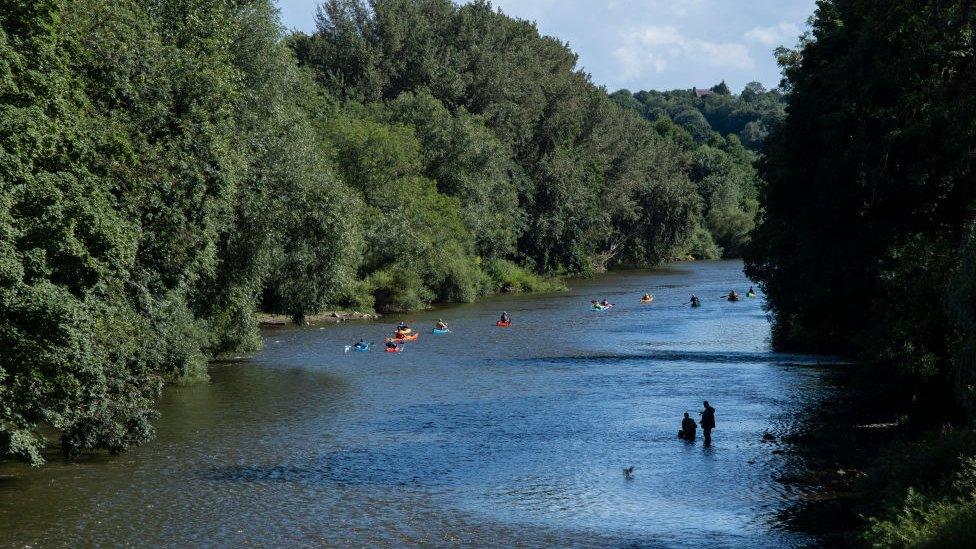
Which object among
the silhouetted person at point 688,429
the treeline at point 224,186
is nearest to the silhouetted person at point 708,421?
the silhouetted person at point 688,429

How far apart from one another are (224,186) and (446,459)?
1224cm

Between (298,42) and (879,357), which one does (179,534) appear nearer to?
(879,357)

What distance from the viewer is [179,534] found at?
80.9 ft

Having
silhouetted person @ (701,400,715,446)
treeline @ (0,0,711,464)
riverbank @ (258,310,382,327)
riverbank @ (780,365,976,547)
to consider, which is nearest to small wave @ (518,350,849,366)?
riverbank @ (780,365,976,547)

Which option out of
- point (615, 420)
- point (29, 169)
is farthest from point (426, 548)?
point (615, 420)

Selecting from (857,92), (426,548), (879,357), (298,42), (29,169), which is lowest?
(426,548)

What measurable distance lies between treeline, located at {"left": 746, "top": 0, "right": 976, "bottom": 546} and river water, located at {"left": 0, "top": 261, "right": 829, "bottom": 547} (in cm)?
423

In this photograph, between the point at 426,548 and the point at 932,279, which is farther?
the point at 932,279

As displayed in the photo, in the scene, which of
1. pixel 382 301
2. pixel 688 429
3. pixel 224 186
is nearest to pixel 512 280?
pixel 382 301

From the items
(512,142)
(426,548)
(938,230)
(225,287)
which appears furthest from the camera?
(512,142)

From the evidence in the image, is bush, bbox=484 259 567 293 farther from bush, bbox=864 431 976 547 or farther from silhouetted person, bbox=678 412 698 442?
bush, bbox=864 431 976 547

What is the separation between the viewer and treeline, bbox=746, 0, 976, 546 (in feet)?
82.3

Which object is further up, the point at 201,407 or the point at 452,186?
the point at 452,186

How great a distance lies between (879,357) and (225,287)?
27.3 meters
